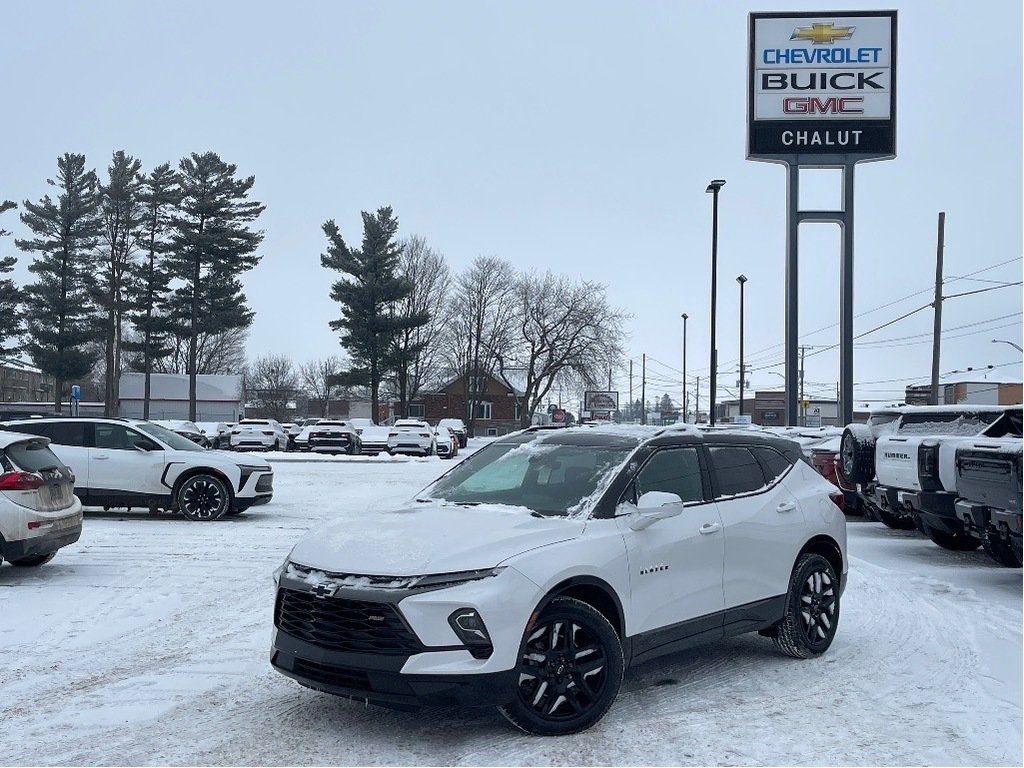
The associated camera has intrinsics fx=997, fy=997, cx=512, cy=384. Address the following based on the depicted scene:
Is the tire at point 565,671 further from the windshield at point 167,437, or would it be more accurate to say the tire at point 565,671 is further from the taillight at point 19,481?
the windshield at point 167,437

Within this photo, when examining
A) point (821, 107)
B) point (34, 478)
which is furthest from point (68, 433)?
point (821, 107)

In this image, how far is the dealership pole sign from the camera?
90.9ft

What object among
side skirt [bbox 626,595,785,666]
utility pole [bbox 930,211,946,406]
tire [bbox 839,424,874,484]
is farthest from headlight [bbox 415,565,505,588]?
utility pole [bbox 930,211,946,406]

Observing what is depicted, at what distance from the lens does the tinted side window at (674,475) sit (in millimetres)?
6266

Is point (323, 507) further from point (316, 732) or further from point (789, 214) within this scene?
point (789, 214)

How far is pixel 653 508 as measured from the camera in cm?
579

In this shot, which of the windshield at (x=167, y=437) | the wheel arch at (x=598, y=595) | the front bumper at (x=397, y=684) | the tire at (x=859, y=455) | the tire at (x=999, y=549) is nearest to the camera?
the front bumper at (x=397, y=684)

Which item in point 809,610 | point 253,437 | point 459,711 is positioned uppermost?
point 253,437

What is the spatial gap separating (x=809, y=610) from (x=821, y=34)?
80.7 ft

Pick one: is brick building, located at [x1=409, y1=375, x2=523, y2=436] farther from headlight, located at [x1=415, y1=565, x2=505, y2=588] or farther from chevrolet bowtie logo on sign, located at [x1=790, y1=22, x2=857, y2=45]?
headlight, located at [x1=415, y1=565, x2=505, y2=588]

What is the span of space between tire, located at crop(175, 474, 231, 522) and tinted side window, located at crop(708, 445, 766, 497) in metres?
10.2

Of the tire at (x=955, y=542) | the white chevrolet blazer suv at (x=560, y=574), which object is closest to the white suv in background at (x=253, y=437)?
the tire at (x=955, y=542)

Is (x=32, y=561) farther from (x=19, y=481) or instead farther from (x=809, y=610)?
(x=809, y=610)

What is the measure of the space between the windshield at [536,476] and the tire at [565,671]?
77 centimetres
